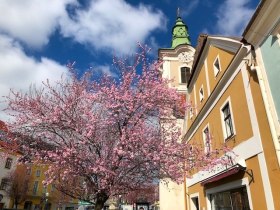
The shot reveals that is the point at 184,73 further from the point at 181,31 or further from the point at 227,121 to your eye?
the point at 227,121

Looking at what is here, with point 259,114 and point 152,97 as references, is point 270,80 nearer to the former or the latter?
point 259,114

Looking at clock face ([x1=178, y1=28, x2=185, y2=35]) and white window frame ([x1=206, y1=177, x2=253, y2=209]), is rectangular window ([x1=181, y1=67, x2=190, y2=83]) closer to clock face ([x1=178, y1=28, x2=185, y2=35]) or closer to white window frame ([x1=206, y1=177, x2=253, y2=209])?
clock face ([x1=178, y1=28, x2=185, y2=35])

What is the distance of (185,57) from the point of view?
30375 mm

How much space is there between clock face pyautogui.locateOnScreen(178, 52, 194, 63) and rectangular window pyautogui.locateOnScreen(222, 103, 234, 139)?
18845 mm

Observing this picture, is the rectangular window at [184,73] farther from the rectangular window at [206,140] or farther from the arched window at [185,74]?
the rectangular window at [206,140]

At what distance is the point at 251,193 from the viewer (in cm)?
877

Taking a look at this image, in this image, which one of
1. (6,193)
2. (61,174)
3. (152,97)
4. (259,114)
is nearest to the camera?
(259,114)

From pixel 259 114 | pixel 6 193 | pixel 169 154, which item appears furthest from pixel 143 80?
pixel 6 193

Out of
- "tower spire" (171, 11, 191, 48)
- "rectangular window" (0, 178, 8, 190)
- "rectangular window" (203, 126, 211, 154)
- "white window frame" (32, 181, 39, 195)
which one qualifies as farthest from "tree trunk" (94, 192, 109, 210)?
"white window frame" (32, 181, 39, 195)

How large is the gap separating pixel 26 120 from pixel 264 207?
29.1 feet

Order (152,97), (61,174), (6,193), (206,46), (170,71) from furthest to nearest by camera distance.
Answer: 1. (6,193)
2. (170,71)
3. (206,46)
4. (152,97)
5. (61,174)

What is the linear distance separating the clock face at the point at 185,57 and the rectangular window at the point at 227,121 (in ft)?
61.8

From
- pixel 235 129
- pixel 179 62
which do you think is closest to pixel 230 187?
pixel 235 129

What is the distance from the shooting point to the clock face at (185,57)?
3009cm
